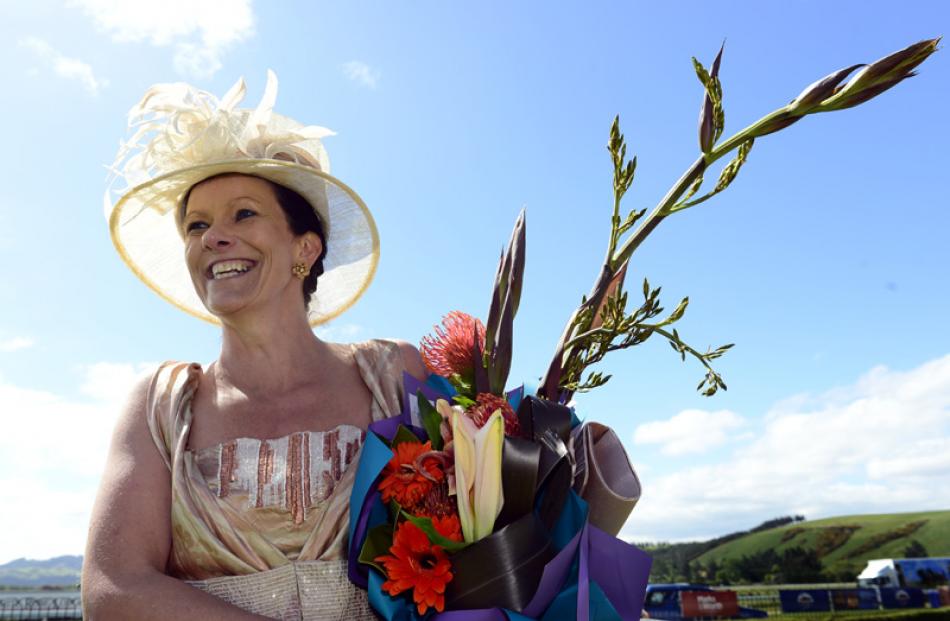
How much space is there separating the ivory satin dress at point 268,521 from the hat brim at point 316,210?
877 mm

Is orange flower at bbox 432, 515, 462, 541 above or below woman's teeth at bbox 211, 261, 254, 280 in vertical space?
below

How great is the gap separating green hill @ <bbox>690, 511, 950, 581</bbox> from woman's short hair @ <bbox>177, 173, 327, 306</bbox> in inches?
3723

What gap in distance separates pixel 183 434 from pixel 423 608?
1245 mm

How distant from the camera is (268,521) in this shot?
101 inches

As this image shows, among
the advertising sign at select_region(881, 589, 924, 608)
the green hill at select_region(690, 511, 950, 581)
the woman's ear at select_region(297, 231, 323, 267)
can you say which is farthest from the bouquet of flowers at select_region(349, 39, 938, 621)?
the green hill at select_region(690, 511, 950, 581)

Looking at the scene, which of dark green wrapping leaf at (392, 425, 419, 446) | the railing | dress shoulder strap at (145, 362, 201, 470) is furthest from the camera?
the railing

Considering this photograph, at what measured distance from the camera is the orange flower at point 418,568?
188 centimetres

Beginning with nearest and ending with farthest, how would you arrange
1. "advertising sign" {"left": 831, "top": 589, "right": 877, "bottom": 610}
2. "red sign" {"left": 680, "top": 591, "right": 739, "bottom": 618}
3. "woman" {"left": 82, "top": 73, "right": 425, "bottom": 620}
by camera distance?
"woman" {"left": 82, "top": 73, "right": 425, "bottom": 620}, "advertising sign" {"left": 831, "top": 589, "right": 877, "bottom": 610}, "red sign" {"left": 680, "top": 591, "right": 739, "bottom": 618}

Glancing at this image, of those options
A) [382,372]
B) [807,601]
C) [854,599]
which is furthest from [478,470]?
[854,599]

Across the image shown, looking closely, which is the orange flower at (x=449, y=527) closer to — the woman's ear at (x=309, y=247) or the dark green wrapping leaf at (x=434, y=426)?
the dark green wrapping leaf at (x=434, y=426)

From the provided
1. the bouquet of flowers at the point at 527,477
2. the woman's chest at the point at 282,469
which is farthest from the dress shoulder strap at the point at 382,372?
the bouquet of flowers at the point at 527,477

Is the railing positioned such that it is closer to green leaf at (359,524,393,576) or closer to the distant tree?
green leaf at (359,524,393,576)

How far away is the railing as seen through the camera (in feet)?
110

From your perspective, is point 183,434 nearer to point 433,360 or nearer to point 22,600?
point 433,360
